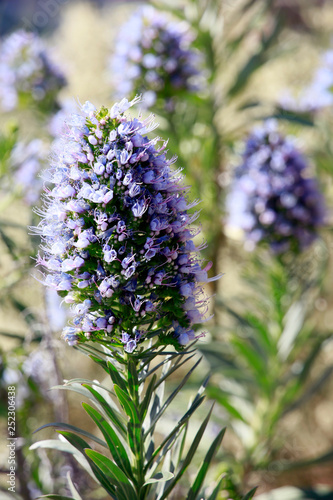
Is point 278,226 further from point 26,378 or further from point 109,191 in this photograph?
point 109,191

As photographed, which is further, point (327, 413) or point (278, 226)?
point (327, 413)

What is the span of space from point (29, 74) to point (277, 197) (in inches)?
52.5

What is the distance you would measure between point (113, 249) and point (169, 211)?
0.40 feet

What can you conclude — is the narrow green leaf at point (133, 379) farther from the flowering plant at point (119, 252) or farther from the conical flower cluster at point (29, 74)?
the conical flower cluster at point (29, 74)

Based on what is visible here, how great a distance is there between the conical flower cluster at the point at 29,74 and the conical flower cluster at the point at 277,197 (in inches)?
40.2

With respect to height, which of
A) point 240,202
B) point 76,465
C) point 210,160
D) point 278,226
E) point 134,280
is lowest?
point 76,465

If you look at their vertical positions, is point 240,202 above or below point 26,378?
above

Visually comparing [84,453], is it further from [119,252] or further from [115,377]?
[119,252]

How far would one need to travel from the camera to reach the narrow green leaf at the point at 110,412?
83 cm

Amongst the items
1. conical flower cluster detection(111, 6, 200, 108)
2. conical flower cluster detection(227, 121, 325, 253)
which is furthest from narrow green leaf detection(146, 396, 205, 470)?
conical flower cluster detection(111, 6, 200, 108)

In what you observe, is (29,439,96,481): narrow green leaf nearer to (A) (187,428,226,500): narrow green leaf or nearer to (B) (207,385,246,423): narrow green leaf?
(A) (187,428,226,500): narrow green leaf

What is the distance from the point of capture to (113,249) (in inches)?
29.6

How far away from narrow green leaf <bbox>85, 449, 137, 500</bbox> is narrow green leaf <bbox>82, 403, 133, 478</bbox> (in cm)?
3

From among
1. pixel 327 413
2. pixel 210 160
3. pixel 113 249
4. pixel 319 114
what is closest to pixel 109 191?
pixel 113 249
